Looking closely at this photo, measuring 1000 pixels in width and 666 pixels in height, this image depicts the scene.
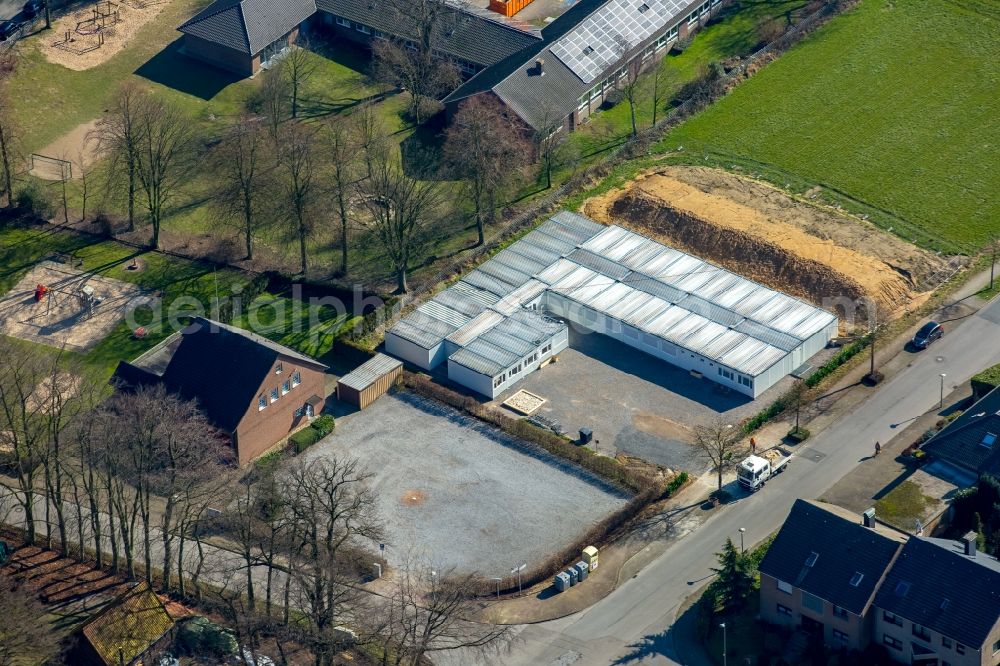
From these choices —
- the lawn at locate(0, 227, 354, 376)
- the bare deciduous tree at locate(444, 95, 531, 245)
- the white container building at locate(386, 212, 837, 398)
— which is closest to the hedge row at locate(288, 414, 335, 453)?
the lawn at locate(0, 227, 354, 376)

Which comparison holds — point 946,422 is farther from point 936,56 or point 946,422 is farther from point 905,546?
point 936,56

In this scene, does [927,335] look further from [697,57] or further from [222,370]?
[222,370]

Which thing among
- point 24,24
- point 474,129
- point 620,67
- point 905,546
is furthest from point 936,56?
point 24,24

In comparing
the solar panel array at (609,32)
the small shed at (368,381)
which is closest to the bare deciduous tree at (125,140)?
the small shed at (368,381)

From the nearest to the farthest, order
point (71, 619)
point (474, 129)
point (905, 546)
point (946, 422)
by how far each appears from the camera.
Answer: point (905, 546)
point (71, 619)
point (946, 422)
point (474, 129)

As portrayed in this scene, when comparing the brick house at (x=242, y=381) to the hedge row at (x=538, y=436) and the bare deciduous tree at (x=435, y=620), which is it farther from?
the bare deciduous tree at (x=435, y=620)
